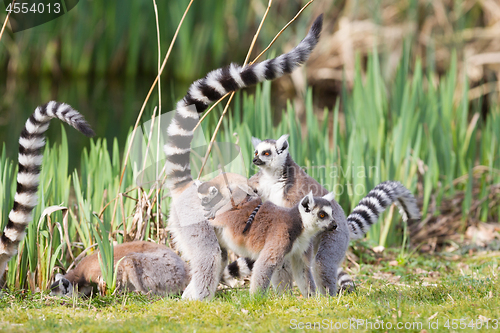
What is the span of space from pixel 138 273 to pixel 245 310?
94 cm

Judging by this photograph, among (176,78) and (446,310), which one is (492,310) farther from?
(176,78)

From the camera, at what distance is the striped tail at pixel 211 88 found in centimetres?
311

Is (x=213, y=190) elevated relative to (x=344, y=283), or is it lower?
elevated

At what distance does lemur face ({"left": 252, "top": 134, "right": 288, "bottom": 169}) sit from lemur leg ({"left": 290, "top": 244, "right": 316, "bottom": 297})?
0.70 meters

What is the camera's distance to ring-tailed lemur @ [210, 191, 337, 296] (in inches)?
132

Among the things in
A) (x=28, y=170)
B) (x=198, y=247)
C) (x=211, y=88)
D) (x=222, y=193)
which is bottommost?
(x=198, y=247)

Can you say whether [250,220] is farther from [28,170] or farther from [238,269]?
[28,170]

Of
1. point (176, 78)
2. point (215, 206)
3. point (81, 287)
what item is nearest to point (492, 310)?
point (215, 206)

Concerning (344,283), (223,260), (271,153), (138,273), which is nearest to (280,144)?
(271,153)

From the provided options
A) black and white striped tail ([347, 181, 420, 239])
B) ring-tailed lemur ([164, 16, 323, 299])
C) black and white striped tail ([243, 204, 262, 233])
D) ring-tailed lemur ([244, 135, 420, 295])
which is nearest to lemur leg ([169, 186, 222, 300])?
ring-tailed lemur ([164, 16, 323, 299])

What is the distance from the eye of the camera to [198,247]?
11.2ft

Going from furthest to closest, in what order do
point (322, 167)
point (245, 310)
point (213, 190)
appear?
point (322, 167)
point (213, 190)
point (245, 310)

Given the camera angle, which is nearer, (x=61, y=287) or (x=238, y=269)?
(x=61, y=287)

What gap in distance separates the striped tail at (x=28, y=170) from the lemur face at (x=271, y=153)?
128 centimetres
